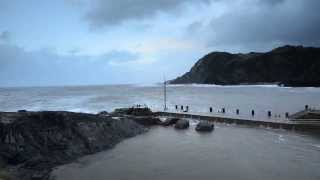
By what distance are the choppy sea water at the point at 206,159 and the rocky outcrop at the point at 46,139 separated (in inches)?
45.4

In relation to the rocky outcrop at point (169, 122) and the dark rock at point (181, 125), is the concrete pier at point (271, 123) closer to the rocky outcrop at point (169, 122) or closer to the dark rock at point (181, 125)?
the rocky outcrop at point (169, 122)

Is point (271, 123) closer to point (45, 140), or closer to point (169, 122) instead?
point (169, 122)

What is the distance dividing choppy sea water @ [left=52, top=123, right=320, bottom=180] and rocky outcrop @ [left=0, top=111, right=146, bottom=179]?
115 centimetres

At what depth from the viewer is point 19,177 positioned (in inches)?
885

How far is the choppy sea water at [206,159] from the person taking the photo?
83.1 ft

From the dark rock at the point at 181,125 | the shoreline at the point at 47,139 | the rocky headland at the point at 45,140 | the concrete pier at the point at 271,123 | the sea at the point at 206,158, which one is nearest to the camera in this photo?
the rocky headland at the point at 45,140

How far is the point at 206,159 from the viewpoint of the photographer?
30.0 m

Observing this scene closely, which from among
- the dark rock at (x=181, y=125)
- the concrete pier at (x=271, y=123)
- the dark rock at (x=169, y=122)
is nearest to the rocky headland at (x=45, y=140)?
the dark rock at (x=181, y=125)

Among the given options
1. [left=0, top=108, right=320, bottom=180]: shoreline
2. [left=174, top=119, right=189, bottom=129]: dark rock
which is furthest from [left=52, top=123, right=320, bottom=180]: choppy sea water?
[left=174, top=119, right=189, bottom=129]: dark rock

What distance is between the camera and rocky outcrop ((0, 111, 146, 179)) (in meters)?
25.5

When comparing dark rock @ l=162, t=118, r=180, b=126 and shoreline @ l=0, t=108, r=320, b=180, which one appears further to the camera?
dark rock @ l=162, t=118, r=180, b=126

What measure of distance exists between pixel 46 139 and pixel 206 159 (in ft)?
38.7

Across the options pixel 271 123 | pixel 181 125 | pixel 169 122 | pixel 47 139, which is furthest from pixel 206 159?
pixel 169 122

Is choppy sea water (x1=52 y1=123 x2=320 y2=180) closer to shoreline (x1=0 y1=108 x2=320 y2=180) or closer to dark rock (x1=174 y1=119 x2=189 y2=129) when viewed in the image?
shoreline (x1=0 y1=108 x2=320 y2=180)
